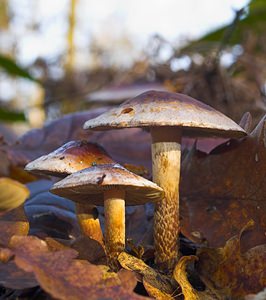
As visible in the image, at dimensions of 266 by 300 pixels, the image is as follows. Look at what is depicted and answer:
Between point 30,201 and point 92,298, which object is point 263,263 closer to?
point 92,298

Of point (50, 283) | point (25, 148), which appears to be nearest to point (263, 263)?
point (50, 283)

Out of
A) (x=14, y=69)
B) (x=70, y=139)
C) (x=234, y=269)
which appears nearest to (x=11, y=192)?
(x=234, y=269)

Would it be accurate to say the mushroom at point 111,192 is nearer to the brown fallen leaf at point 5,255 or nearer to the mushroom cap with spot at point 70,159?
the mushroom cap with spot at point 70,159

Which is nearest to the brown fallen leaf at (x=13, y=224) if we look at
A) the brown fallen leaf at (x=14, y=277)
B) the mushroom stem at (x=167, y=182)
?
the brown fallen leaf at (x=14, y=277)

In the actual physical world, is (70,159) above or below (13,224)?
above

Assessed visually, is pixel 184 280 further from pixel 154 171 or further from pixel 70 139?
pixel 70 139

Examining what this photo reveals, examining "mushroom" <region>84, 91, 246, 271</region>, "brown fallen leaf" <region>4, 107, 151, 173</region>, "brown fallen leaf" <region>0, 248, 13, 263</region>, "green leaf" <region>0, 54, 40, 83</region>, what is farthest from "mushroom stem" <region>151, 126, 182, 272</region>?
"green leaf" <region>0, 54, 40, 83</region>

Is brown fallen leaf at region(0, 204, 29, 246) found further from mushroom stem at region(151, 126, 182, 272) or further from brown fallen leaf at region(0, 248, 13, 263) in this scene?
mushroom stem at region(151, 126, 182, 272)
